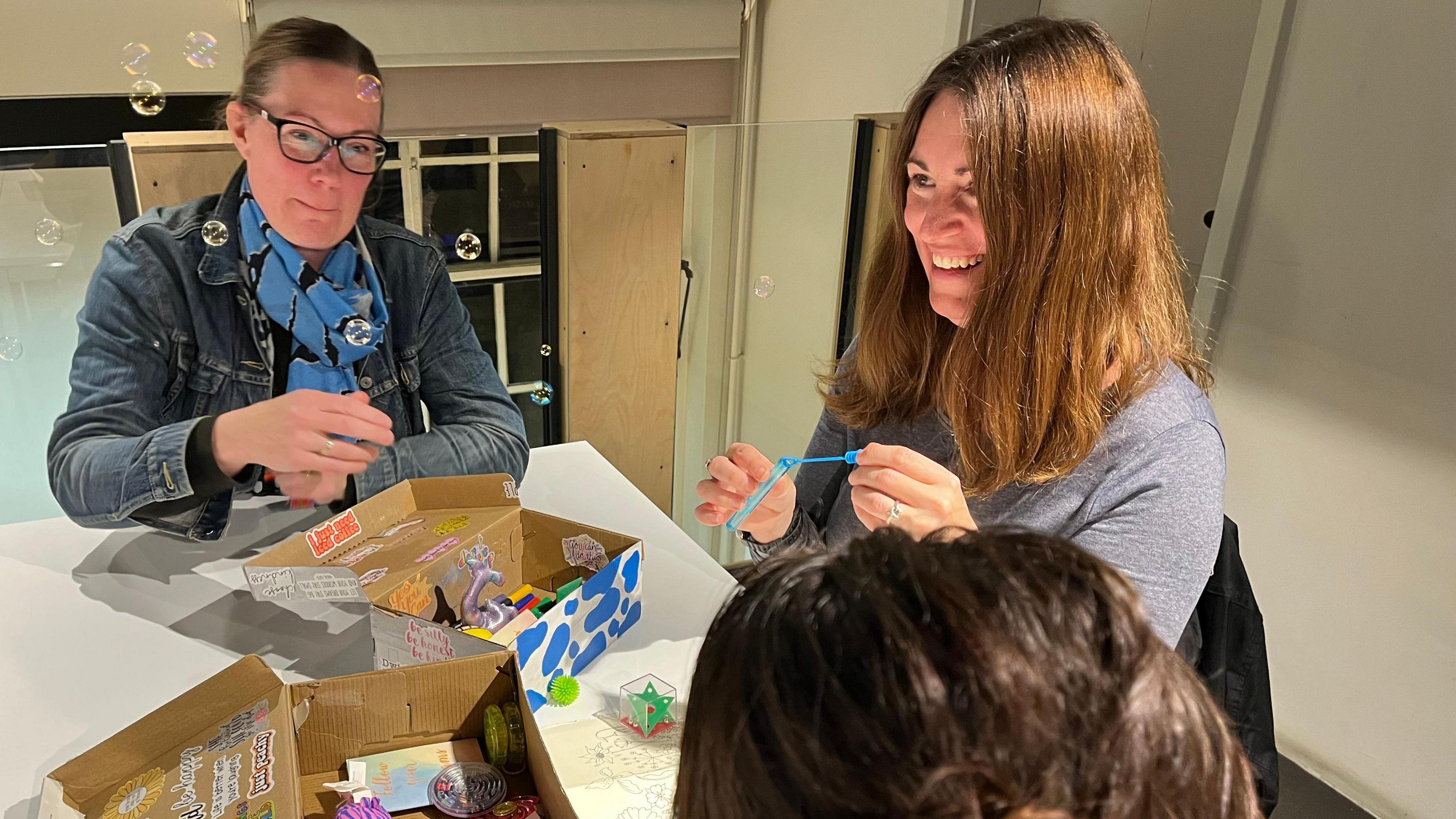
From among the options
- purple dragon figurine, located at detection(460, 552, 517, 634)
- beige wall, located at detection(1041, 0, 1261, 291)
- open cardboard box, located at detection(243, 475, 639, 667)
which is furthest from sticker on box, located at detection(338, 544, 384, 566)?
beige wall, located at detection(1041, 0, 1261, 291)

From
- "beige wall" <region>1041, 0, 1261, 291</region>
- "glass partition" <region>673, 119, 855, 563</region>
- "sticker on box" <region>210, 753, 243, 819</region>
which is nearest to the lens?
"sticker on box" <region>210, 753, 243, 819</region>

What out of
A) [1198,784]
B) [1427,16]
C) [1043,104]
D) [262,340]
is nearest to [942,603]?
[1198,784]

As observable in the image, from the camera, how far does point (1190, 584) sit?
3.20ft

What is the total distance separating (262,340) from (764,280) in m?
0.98

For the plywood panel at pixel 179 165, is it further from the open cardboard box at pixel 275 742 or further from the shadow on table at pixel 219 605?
the open cardboard box at pixel 275 742

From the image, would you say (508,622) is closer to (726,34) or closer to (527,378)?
(527,378)

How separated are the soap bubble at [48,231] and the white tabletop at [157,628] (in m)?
0.37

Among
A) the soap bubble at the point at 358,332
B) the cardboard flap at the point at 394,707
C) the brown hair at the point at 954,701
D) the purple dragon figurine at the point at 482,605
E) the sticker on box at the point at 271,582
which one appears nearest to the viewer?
the brown hair at the point at 954,701

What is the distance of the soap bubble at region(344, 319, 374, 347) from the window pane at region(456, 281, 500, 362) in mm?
201

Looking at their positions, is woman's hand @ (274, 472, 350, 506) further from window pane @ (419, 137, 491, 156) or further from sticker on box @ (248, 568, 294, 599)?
window pane @ (419, 137, 491, 156)

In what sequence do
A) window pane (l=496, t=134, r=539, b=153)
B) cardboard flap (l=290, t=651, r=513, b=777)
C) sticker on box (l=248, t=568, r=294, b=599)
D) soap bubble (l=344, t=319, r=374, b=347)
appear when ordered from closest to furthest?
cardboard flap (l=290, t=651, r=513, b=777), sticker on box (l=248, t=568, r=294, b=599), soap bubble (l=344, t=319, r=374, b=347), window pane (l=496, t=134, r=539, b=153)

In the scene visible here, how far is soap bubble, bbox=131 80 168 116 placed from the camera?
1093 mm

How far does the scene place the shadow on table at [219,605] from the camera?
109cm

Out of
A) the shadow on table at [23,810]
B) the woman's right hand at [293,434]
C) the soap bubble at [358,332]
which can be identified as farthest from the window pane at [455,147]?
the shadow on table at [23,810]
